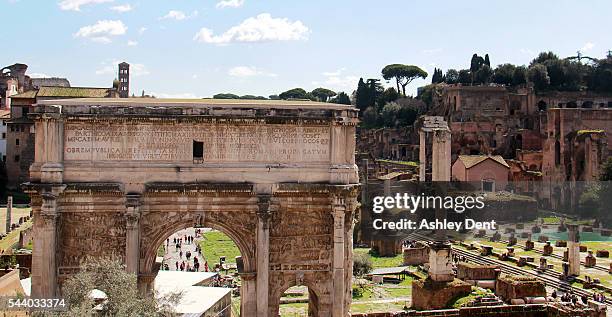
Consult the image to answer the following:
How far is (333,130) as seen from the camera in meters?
15.3

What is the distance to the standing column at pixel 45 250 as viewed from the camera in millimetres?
14344

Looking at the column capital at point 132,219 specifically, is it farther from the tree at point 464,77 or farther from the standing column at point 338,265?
the tree at point 464,77

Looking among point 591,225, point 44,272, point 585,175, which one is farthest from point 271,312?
point 585,175

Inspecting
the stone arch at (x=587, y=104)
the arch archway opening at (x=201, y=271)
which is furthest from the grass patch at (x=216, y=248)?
the stone arch at (x=587, y=104)

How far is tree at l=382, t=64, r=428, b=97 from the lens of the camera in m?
99.1

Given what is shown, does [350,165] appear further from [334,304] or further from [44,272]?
[44,272]

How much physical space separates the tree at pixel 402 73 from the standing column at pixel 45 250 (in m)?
87.8

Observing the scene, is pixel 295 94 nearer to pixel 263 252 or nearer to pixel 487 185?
pixel 487 185

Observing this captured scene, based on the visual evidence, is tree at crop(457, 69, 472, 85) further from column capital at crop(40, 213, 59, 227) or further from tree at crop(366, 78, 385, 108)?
column capital at crop(40, 213, 59, 227)

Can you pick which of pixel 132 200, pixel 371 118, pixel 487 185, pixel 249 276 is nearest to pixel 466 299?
pixel 249 276

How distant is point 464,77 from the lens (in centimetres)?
8725

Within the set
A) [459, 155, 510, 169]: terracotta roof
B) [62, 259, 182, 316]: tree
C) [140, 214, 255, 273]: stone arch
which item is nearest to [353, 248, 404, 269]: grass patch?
[459, 155, 510, 169]: terracotta roof

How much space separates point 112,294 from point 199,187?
3341 millimetres

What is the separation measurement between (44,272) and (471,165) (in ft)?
147
